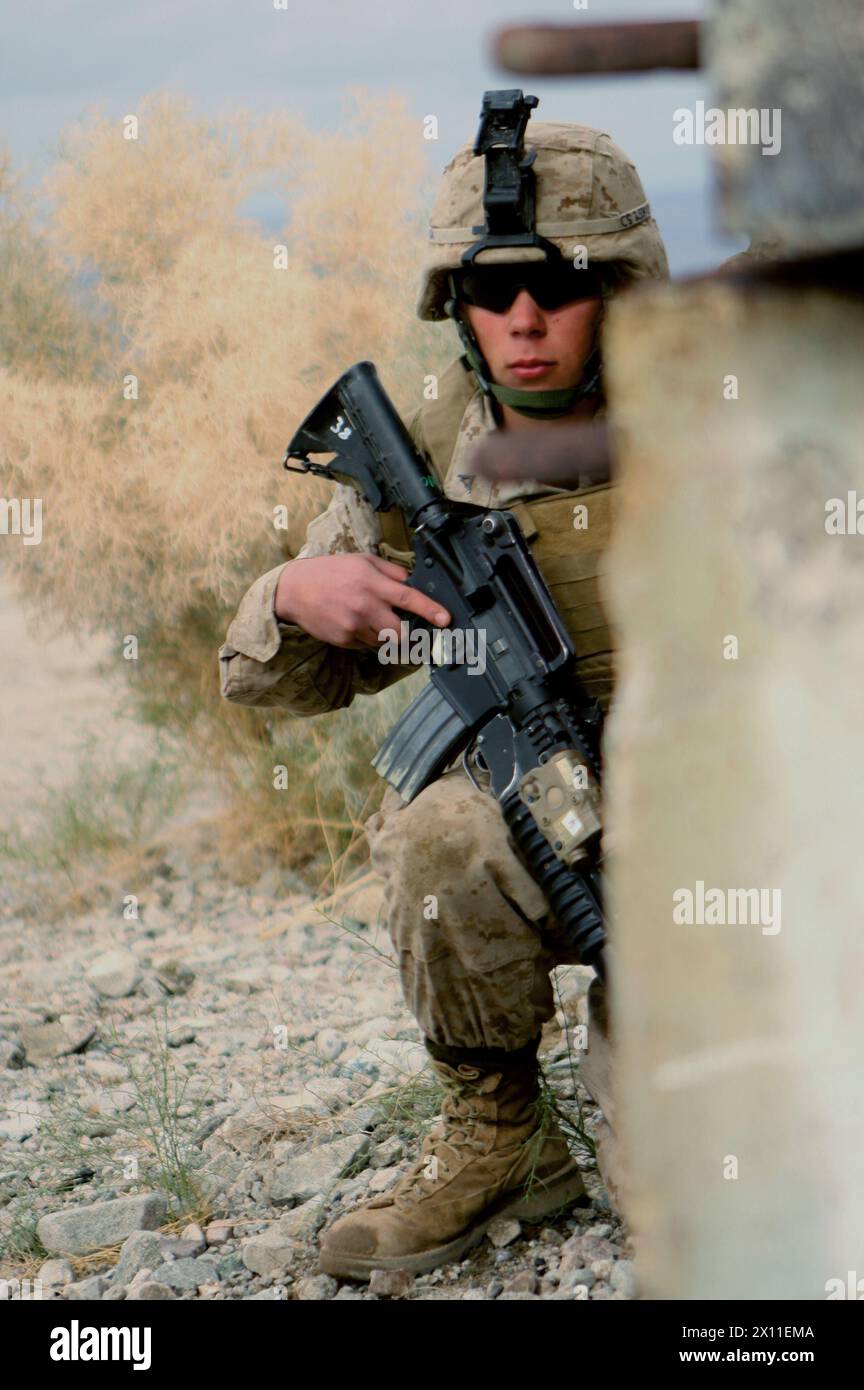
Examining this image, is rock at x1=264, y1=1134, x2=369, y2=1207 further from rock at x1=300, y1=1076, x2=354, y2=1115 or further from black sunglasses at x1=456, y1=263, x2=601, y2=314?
black sunglasses at x1=456, y1=263, x2=601, y2=314

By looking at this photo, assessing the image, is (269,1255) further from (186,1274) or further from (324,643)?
(324,643)

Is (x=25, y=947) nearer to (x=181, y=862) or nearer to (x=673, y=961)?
(x=181, y=862)

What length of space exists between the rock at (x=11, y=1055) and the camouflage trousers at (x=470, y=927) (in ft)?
5.11

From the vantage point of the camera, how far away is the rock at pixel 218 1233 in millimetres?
2865

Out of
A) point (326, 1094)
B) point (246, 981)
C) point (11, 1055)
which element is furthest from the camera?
point (246, 981)

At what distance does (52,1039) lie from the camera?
3969 millimetres

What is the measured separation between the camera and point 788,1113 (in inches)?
45.0

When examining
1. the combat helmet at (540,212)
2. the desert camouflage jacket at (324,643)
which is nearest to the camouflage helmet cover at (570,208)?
the combat helmet at (540,212)

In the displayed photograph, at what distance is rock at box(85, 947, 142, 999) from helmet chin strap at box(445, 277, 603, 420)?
2.16 meters

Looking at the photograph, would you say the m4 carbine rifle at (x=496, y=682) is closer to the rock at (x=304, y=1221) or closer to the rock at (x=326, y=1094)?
the rock at (x=304, y=1221)

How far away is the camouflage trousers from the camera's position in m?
2.61

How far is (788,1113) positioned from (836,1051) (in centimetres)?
6

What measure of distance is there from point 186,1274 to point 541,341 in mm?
1653

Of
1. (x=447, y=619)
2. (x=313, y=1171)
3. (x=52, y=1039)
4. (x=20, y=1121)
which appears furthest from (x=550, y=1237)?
(x=52, y=1039)
